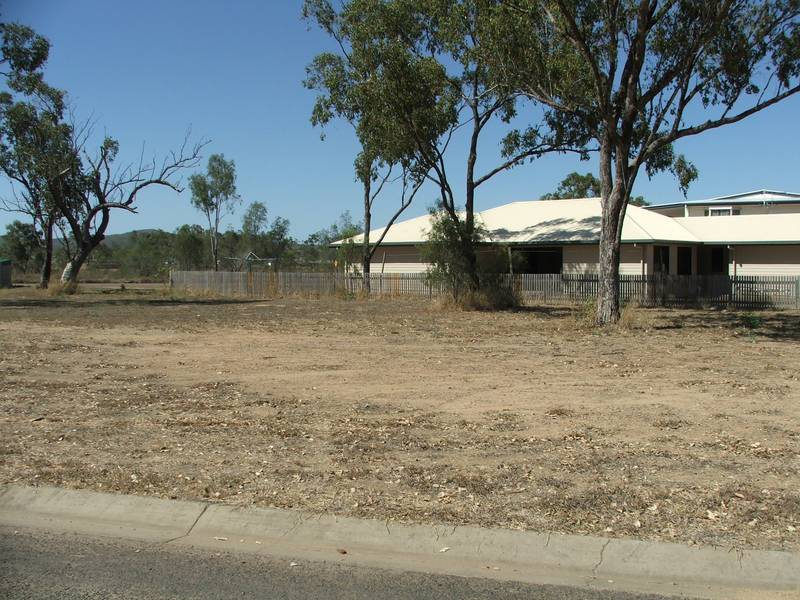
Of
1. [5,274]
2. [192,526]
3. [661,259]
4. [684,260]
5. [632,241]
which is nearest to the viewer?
[192,526]

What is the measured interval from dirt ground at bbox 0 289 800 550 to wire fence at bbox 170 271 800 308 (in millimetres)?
15670

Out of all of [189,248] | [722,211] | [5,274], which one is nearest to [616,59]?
[722,211]

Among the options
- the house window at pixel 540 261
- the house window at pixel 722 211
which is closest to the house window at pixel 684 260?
the house window at pixel 540 261

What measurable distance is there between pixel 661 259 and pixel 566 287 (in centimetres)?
538

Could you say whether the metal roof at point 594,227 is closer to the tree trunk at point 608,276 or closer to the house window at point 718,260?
the house window at point 718,260

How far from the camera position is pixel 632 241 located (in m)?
34.1

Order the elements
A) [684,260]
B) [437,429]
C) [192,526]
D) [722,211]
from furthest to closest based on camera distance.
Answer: [722,211] < [684,260] < [437,429] < [192,526]

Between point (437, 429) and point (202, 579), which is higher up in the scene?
point (437, 429)

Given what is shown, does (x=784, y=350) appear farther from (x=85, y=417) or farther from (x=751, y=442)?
(x=85, y=417)

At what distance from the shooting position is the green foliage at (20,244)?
78.4 m

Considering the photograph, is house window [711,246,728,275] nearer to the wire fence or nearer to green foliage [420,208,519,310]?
the wire fence

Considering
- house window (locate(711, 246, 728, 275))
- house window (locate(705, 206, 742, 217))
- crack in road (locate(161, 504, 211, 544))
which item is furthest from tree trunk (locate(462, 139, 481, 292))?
house window (locate(705, 206, 742, 217))

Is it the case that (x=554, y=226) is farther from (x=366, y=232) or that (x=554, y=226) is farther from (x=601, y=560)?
(x=601, y=560)

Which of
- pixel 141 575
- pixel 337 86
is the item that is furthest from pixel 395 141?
pixel 141 575
